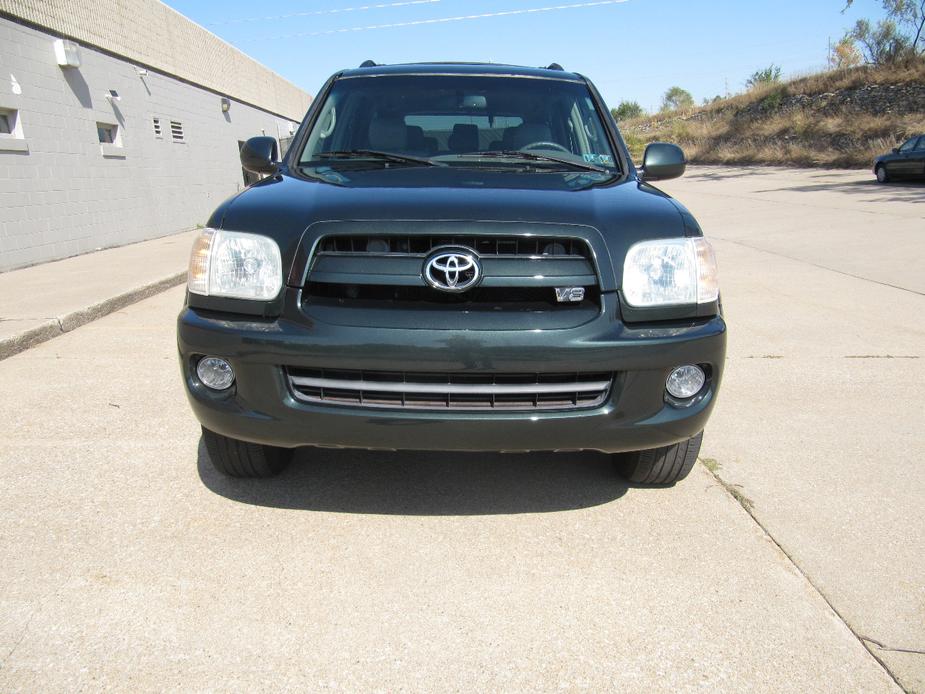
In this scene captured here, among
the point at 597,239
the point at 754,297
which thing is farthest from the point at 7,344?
the point at 754,297

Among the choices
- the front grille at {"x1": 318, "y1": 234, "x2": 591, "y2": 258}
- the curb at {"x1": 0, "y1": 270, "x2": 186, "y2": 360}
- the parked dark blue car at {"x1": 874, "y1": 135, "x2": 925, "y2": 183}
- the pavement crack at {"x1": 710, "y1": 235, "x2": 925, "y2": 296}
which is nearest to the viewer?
the front grille at {"x1": 318, "y1": 234, "x2": 591, "y2": 258}

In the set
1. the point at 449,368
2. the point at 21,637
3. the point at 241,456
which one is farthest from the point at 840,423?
the point at 21,637

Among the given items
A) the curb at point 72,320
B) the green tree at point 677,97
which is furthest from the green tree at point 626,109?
the curb at point 72,320

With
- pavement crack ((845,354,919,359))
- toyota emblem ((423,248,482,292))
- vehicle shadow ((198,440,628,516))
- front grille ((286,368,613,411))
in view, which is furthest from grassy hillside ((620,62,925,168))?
toyota emblem ((423,248,482,292))

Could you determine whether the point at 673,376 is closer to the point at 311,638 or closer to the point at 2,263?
the point at 311,638

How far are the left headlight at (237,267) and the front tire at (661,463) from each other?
158 centimetres

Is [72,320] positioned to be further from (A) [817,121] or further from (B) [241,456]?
(A) [817,121]

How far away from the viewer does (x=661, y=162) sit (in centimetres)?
395

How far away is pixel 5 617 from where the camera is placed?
7.43 feet

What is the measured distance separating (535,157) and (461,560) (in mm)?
1914

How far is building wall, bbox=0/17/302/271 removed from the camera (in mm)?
9547

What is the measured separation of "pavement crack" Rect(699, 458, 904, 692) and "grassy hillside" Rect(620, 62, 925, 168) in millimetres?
29138

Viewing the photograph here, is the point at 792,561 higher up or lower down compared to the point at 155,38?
lower down

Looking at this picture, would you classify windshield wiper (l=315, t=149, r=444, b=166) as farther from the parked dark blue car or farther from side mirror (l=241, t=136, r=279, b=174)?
the parked dark blue car
